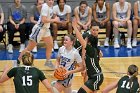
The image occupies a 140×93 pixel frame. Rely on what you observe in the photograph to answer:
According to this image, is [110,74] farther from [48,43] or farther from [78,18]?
[78,18]

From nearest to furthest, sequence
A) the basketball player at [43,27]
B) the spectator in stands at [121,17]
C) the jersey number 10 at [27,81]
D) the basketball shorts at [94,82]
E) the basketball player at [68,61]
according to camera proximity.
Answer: the jersey number 10 at [27,81] → the basketball shorts at [94,82] → the basketball player at [68,61] → the basketball player at [43,27] → the spectator in stands at [121,17]

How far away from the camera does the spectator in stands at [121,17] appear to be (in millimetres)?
12852

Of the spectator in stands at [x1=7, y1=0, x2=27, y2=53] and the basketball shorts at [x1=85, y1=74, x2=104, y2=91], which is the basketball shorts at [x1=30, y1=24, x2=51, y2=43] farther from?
the basketball shorts at [x1=85, y1=74, x2=104, y2=91]

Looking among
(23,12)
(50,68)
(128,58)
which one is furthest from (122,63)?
(23,12)

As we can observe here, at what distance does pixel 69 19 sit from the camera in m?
13.0

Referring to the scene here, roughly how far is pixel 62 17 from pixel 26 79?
714cm

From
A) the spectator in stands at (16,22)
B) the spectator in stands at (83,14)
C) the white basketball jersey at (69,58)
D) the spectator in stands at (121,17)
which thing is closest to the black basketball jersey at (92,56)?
the white basketball jersey at (69,58)

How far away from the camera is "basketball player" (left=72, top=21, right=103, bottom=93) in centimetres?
737

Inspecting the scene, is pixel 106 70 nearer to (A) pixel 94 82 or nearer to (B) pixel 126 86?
(A) pixel 94 82

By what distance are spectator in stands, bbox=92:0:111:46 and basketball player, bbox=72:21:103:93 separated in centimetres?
557

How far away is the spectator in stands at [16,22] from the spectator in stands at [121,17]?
8.98 ft

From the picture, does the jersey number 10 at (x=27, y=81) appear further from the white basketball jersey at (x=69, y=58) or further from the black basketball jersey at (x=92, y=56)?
the white basketball jersey at (x=69, y=58)

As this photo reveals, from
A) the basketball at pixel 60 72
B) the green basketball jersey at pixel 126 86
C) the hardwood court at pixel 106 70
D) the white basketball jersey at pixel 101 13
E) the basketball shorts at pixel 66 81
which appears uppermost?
the white basketball jersey at pixel 101 13

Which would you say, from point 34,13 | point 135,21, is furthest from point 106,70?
point 34,13
